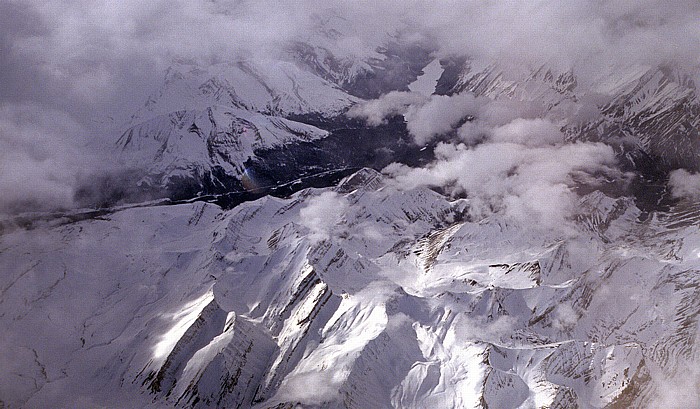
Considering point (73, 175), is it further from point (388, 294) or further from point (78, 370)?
point (388, 294)

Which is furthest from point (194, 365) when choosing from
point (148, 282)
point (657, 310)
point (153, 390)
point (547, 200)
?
point (547, 200)

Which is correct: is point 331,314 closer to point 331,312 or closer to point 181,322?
point 331,312

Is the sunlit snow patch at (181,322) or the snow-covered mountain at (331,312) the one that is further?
the sunlit snow patch at (181,322)

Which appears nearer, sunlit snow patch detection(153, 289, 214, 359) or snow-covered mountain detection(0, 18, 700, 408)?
snow-covered mountain detection(0, 18, 700, 408)

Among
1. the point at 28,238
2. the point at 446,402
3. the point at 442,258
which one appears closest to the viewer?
the point at 446,402

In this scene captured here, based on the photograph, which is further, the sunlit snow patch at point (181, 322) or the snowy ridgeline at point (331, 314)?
the sunlit snow patch at point (181, 322)

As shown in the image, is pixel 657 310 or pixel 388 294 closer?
pixel 388 294

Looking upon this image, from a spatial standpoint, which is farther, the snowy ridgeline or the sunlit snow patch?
the sunlit snow patch

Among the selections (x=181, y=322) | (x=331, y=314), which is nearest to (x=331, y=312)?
(x=331, y=314)
